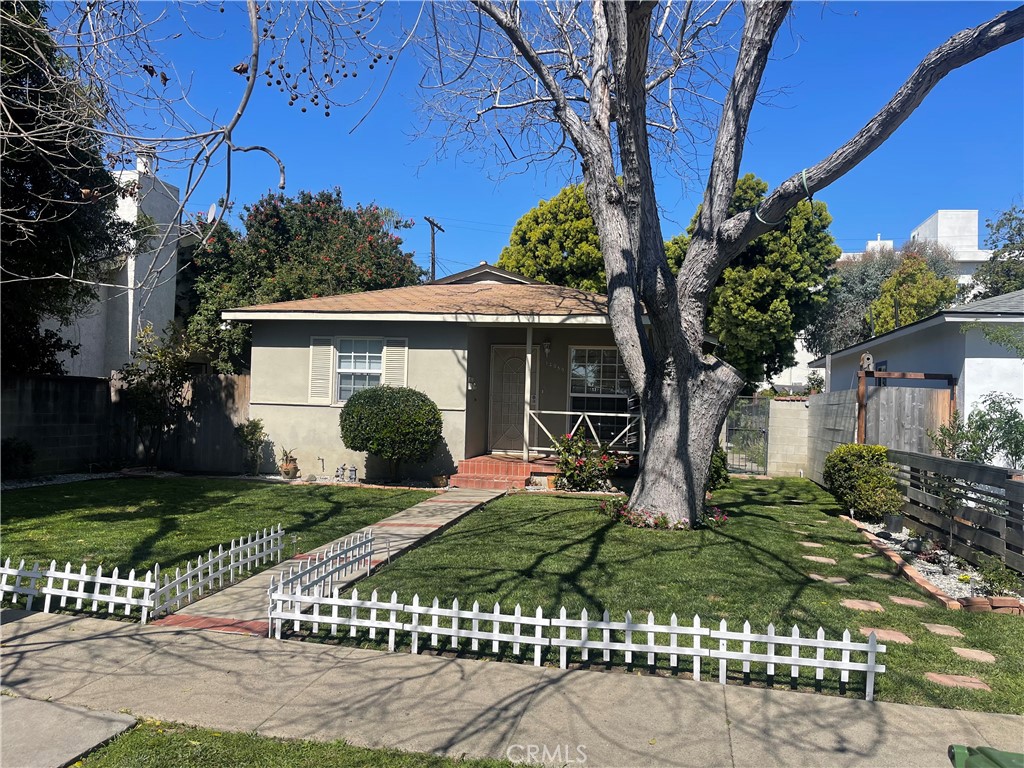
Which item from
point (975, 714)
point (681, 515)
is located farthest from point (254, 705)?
point (681, 515)

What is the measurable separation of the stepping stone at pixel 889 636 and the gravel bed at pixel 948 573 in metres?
1.61

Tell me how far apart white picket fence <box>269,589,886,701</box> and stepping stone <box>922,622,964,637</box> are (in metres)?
1.09

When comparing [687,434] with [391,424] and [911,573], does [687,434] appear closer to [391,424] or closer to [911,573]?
[911,573]

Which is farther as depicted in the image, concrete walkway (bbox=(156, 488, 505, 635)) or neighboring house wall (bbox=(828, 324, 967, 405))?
neighboring house wall (bbox=(828, 324, 967, 405))

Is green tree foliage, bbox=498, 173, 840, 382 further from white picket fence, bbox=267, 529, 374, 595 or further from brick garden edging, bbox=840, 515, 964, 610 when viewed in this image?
white picket fence, bbox=267, 529, 374, 595

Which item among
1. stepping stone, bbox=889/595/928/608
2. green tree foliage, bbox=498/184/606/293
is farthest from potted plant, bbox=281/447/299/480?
green tree foliage, bbox=498/184/606/293

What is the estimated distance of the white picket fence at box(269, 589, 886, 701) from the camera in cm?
470

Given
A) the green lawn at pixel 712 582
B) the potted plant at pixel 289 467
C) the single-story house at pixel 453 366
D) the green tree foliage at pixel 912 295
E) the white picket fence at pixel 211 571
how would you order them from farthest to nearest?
the green tree foliage at pixel 912 295, the potted plant at pixel 289 467, the single-story house at pixel 453 366, the white picket fence at pixel 211 571, the green lawn at pixel 712 582

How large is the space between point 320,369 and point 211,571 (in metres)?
8.27

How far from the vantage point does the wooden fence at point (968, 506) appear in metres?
7.03

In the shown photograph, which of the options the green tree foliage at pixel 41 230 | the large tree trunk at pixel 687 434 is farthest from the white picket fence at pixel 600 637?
the green tree foliage at pixel 41 230

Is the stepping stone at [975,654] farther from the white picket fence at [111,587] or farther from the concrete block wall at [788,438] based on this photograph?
the concrete block wall at [788,438]

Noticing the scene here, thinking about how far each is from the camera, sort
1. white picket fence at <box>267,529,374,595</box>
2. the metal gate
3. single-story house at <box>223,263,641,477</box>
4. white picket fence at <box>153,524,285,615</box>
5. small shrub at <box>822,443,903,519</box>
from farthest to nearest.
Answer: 1. the metal gate
2. single-story house at <box>223,263,641,477</box>
3. small shrub at <box>822,443,903,519</box>
4. white picket fence at <box>153,524,285,615</box>
5. white picket fence at <box>267,529,374,595</box>

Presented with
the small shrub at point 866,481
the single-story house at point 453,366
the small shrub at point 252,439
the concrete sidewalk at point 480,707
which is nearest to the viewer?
the concrete sidewalk at point 480,707
